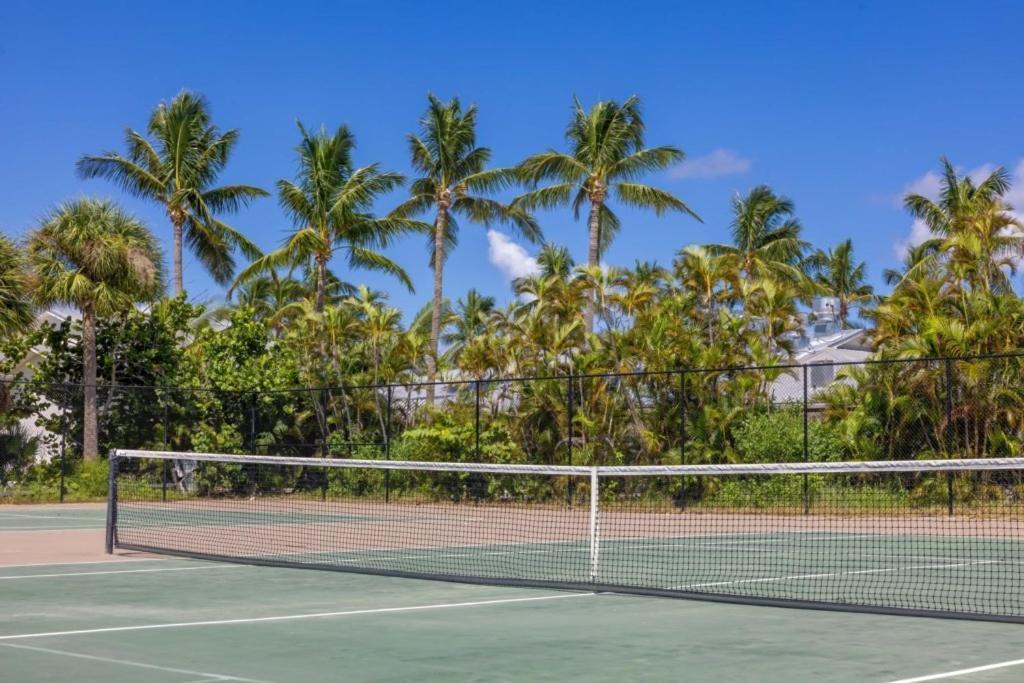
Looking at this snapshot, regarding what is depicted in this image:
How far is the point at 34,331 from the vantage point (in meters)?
34.6

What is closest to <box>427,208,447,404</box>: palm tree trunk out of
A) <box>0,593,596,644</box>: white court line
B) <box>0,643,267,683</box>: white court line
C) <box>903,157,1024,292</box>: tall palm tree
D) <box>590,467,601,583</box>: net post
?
<box>903,157,1024,292</box>: tall palm tree

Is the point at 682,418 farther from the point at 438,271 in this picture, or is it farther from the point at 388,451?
the point at 438,271

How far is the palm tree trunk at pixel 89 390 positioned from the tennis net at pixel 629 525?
3.09 ft

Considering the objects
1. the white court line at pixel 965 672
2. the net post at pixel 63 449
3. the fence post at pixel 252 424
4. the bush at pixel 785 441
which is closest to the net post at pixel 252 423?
the fence post at pixel 252 424

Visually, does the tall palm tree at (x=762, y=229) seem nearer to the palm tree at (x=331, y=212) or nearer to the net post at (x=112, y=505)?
the palm tree at (x=331, y=212)

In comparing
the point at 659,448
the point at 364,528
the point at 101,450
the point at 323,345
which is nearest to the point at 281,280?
the point at 323,345

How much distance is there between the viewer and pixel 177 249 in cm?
4400

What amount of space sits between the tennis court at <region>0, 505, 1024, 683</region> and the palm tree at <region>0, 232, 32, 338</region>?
19.0 m

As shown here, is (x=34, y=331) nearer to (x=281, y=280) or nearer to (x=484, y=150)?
(x=484, y=150)

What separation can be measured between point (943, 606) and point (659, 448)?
18317 mm

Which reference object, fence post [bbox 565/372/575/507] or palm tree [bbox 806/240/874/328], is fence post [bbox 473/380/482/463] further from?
palm tree [bbox 806/240/874/328]

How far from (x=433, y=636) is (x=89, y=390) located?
24.9 metres

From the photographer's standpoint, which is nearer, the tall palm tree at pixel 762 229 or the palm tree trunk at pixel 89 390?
the palm tree trunk at pixel 89 390

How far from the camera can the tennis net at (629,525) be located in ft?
42.1
